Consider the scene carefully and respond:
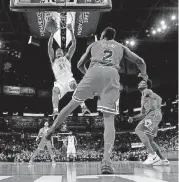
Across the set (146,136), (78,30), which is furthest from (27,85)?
(146,136)

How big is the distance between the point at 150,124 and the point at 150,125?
0.07ft

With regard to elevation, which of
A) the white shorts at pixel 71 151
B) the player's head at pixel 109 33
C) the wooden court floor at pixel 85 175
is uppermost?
the player's head at pixel 109 33

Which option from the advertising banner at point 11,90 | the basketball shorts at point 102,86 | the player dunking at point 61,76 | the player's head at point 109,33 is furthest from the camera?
the advertising banner at point 11,90

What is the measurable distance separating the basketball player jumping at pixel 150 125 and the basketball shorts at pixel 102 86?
2442 mm

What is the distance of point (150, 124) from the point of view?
654 centimetres

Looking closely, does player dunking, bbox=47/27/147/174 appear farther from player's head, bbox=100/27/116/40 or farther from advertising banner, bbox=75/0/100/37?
advertising banner, bbox=75/0/100/37

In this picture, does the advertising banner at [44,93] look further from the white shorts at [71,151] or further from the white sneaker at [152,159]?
the white sneaker at [152,159]

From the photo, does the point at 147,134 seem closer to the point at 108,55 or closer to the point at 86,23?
the point at 108,55

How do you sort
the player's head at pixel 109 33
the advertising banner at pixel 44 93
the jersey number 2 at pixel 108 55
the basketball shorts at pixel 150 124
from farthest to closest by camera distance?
1. the advertising banner at pixel 44 93
2. the basketball shorts at pixel 150 124
3. the player's head at pixel 109 33
4. the jersey number 2 at pixel 108 55

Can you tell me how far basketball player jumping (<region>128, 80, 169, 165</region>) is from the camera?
6.37 metres

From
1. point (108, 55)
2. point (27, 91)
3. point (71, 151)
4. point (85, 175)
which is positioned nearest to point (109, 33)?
point (108, 55)

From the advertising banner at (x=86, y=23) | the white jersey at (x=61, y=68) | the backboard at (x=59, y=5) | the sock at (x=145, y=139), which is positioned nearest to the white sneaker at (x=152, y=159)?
the sock at (x=145, y=139)

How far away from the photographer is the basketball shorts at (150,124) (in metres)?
6.51

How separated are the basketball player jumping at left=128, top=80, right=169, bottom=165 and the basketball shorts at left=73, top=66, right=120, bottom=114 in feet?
8.01
